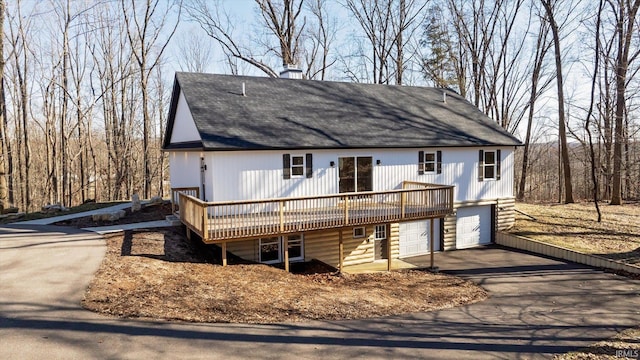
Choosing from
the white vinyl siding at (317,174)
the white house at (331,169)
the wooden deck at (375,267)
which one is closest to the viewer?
the white house at (331,169)

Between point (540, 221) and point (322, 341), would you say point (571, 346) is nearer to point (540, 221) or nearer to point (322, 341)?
point (322, 341)

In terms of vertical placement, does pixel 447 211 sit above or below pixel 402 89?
below

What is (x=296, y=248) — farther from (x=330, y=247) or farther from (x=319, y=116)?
(x=319, y=116)

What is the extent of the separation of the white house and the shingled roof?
0.06m

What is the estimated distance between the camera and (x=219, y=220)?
11188 mm

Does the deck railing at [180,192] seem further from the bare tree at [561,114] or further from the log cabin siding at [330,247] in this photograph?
the bare tree at [561,114]

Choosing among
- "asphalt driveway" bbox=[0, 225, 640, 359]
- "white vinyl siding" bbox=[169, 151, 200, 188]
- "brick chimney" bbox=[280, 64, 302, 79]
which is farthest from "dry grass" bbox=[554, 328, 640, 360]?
"brick chimney" bbox=[280, 64, 302, 79]

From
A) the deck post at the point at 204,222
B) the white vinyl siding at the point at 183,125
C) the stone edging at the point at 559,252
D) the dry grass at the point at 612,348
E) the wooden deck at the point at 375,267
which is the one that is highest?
the white vinyl siding at the point at 183,125

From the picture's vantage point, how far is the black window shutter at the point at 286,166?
1362 cm

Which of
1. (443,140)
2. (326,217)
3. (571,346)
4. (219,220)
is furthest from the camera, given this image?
(443,140)

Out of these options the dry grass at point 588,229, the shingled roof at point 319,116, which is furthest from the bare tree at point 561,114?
the shingled roof at point 319,116

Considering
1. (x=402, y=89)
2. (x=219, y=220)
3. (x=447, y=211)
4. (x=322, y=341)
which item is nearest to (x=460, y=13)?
(x=402, y=89)

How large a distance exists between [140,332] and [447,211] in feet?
35.6

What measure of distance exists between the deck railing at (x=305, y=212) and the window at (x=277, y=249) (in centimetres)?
145
